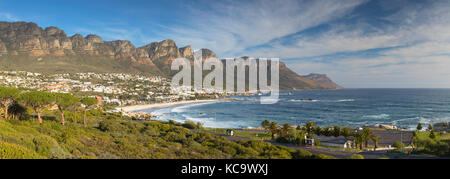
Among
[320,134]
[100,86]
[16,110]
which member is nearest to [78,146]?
[16,110]

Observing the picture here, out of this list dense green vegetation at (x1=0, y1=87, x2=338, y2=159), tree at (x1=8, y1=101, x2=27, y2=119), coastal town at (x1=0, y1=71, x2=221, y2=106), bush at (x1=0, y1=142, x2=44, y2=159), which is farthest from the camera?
coastal town at (x1=0, y1=71, x2=221, y2=106)

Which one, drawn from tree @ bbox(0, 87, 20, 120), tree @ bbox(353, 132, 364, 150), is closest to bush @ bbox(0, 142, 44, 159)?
tree @ bbox(0, 87, 20, 120)

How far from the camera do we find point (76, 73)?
12825cm

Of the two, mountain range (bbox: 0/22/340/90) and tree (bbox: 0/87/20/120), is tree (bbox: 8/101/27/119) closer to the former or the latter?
tree (bbox: 0/87/20/120)

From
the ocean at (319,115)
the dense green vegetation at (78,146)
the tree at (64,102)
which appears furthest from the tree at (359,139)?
the tree at (64,102)

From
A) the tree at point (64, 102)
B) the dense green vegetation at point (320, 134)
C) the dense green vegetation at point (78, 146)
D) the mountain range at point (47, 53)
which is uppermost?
the mountain range at point (47, 53)

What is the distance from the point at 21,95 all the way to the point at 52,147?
51.0 ft

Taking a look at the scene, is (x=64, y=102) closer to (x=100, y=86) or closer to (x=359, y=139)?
(x=359, y=139)

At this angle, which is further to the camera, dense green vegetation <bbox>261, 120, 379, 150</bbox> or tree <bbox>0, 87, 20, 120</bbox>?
dense green vegetation <bbox>261, 120, 379, 150</bbox>

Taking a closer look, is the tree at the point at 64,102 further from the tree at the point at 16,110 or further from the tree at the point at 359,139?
the tree at the point at 359,139

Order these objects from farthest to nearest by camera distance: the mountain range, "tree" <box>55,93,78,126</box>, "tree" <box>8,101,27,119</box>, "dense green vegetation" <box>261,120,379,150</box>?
the mountain range
"dense green vegetation" <box>261,120,379,150</box>
"tree" <box>55,93,78,126</box>
"tree" <box>8,101,27,119</box>

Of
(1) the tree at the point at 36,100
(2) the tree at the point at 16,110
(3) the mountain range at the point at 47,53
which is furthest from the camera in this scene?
(3) the mountain range at the point at 47,53
